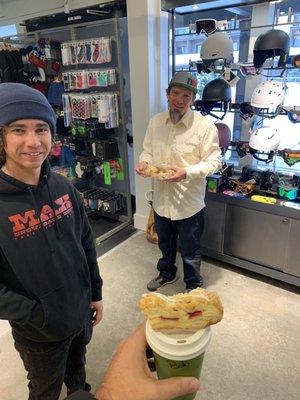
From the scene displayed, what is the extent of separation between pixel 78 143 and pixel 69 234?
245 cm

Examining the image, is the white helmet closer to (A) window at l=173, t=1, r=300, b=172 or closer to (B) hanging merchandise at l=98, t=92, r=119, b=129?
(A) window at l=173, t=1, r=300, b=172

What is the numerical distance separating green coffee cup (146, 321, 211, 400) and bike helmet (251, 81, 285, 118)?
2.01 meters

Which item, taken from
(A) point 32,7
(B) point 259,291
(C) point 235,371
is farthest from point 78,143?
(C) point 235,371

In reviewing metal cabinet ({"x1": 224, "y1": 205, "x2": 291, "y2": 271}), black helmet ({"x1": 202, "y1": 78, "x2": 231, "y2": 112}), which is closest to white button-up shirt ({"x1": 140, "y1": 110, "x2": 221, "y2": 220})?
black helmet ({"x1": 202, "y1": 78, "x2": 231, "y2": 112})

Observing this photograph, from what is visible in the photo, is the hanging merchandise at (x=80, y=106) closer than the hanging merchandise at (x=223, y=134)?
No

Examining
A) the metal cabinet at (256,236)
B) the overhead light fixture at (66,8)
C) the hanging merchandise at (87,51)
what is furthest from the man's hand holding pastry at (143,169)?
the overhead light fixture at (66,8)

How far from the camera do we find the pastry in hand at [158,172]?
203 cm

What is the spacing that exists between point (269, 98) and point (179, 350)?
212 cm

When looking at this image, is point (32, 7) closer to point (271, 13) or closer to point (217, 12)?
point (217, 12)

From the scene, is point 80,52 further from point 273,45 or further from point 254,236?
point 254,236

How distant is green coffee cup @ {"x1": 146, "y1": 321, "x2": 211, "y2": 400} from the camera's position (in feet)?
2.28

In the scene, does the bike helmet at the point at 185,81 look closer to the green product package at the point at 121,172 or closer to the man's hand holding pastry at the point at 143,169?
the man's hand holding pastry at the point at 143,169

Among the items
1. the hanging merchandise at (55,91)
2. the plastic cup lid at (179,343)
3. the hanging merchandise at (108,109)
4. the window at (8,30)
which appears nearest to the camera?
the plastic cup lid at (179,343)

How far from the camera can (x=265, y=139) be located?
2.40 meters
